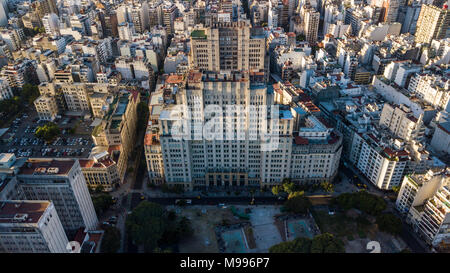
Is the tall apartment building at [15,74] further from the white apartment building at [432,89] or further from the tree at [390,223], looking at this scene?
the white apartment building at [432,89]

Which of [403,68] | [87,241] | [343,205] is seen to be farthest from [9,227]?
[403,68]

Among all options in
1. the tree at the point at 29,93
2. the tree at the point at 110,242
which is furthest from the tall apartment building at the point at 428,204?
the tree at the point at 29,93

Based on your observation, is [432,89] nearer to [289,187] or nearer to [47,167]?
[289,187]

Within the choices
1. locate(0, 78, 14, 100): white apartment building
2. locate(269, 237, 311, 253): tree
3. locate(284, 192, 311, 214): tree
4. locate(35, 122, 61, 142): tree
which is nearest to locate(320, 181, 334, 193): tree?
locate(284, 192, 311, 214): tree

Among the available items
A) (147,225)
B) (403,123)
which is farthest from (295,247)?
(403,123)

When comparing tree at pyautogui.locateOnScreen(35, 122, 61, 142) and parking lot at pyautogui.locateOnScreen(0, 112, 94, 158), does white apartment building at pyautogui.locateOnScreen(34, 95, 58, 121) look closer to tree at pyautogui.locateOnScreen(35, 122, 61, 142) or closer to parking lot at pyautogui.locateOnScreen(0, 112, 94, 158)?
parking lot at pyautogui.locateOnScreen(0, 112, 94, 158)
